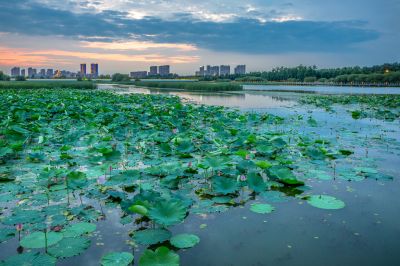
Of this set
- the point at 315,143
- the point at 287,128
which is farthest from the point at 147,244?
the point at 287,128

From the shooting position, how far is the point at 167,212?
8.05 ft

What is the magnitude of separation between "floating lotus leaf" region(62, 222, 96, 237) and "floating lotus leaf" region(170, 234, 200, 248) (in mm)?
679

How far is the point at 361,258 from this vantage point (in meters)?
2.26

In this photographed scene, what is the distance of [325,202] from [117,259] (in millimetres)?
2079

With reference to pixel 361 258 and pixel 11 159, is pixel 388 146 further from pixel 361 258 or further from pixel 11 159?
pixel 11 159

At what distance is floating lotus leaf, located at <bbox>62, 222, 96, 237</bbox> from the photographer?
8.06ft

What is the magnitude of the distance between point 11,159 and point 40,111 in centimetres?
463

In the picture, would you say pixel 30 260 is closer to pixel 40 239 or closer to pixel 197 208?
pixel 40 239

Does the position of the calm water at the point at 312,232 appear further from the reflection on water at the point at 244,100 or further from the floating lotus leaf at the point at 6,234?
the reflection on water at the point at 244,100

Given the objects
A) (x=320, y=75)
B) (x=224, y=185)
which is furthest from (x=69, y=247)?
(x=320, y=75)

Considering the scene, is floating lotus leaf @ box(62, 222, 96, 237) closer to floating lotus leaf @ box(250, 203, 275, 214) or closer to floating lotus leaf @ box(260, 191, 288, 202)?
floating lotus leaf @ box(250, 203, 275, 214)

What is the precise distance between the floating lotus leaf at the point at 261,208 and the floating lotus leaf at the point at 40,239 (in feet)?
5.50

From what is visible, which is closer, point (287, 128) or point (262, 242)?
point (262, 242)

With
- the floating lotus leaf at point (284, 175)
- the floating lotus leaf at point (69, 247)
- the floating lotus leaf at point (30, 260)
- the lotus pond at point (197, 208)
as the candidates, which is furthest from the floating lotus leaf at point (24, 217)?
the floating lotus leaf at point (284, 175)
